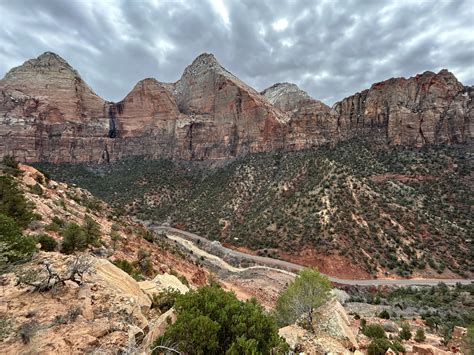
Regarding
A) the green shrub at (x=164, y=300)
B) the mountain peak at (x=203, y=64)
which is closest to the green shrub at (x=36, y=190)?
the green shrub at (x=164, y=300)

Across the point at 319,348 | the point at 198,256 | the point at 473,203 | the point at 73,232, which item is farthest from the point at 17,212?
the point at 473,203

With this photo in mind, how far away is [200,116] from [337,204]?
203 ft

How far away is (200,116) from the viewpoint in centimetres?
9444

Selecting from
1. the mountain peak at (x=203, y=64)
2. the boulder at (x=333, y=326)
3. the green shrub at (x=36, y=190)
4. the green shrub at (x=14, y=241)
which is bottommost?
the boulder at (x=333, y=326)

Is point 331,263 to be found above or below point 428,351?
below

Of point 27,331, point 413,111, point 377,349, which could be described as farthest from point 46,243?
point 413,111

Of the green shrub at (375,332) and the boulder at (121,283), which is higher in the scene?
the boulder at (121,283)

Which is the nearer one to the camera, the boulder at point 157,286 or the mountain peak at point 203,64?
the boulder at point 157,286

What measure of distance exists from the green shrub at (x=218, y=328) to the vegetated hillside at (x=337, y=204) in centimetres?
3563

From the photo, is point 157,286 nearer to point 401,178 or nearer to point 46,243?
point 46,243

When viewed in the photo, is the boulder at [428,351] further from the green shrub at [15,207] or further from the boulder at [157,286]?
the green shrub at [15,207]

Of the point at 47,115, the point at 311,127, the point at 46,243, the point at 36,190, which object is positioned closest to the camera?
the point at 46,243

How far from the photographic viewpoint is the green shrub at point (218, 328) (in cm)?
620

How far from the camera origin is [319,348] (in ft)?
27.1
